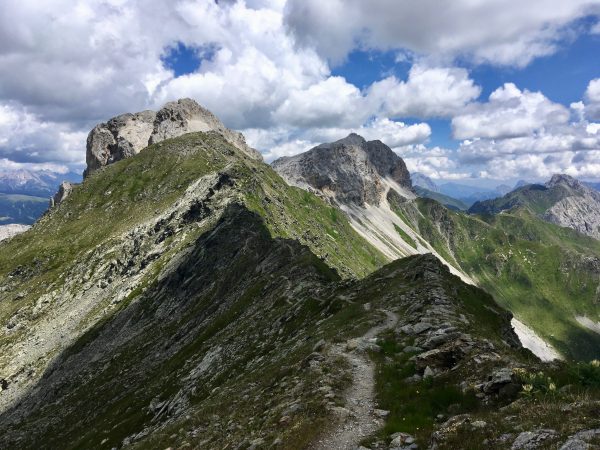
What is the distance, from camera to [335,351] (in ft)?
104

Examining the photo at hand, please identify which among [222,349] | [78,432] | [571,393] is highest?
[571,393]

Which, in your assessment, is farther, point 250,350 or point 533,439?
point 250,350

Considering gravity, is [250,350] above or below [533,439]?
below

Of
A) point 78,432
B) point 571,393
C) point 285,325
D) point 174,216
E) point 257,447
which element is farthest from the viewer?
point 174,216

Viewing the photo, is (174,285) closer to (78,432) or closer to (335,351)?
(78,432)

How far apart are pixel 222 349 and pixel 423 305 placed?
29734 mm

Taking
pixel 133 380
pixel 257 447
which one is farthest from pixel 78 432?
pixel 257 447

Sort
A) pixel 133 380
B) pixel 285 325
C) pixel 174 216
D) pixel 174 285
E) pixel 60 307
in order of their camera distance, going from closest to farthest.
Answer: pixel 285 325 < pixel 133 380 < pixel 174 285 < pixel 60 307 < pixel 174 216

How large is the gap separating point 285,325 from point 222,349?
954cm

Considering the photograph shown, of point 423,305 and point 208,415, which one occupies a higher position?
point 423,305

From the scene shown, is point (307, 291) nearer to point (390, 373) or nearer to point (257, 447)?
point (390, 373)

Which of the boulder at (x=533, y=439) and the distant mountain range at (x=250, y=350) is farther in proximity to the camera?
the distant mountain range at (x=250, y=350)

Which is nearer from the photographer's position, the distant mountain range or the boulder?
the boulder

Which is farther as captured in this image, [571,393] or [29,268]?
[29,268]
